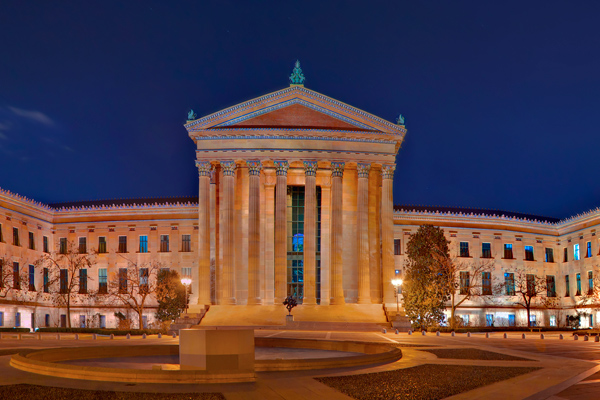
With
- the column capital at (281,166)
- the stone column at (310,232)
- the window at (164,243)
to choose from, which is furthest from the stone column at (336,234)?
the window at (164,243)

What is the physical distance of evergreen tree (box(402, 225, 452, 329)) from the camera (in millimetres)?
58625

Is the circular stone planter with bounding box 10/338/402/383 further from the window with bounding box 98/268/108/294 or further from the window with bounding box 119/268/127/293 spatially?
the window with bounding box 98/268/108/294

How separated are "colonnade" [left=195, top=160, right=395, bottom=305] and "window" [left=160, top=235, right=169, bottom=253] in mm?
16443

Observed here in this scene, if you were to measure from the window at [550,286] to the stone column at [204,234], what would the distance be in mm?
47536

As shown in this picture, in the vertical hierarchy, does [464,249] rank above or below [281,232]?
below

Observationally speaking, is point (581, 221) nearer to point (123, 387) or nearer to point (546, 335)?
point (546, 335)

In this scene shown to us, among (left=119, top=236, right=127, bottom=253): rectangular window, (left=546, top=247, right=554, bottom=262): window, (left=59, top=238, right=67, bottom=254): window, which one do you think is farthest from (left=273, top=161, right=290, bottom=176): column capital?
(left=546, top=247, right=554, bottom=262): window

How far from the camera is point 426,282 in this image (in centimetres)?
5912

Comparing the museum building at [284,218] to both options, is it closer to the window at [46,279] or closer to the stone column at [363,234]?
the stone column at [363,234]

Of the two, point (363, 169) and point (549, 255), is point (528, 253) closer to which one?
point (549, 255)

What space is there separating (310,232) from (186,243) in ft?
71.4

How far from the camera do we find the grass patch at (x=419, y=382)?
1655 centimetres

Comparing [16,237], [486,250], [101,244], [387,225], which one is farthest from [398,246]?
[16,237]

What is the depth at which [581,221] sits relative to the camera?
277ft
